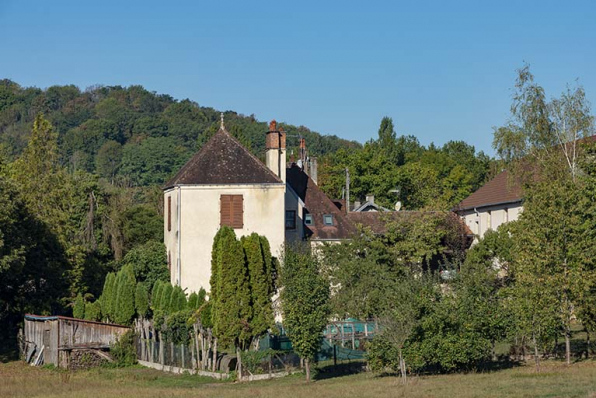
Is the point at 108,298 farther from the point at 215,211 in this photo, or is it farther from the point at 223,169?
the point at 223,169

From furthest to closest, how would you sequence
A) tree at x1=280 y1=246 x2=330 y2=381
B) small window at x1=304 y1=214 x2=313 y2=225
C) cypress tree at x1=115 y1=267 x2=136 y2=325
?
small window at x1=304 y1=214 x2=313 y2=225
cypress tree at x1=115 y1=267 x2=136 y2=325
tree at x1=280 y1=246 x2=330 y2=381

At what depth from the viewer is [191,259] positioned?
161 ft

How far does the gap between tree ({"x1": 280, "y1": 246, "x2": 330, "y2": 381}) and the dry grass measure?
5.00 feet

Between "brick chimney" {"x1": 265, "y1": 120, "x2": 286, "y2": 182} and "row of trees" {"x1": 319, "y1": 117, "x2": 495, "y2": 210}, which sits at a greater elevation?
"row of trees" {"x1": 319, "y1": 117, "x2": 495, "y2": 210}

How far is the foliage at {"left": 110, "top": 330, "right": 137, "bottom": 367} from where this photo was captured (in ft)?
147

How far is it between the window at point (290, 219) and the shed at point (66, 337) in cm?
1160

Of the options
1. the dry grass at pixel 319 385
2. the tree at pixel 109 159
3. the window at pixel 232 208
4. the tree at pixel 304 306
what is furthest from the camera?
the tree at pixel 109 159

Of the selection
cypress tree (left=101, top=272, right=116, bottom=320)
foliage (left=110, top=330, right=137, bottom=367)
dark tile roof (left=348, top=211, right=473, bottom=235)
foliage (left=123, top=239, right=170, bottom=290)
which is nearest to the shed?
foliage (left=110, top=330, right=137, bottom=367)

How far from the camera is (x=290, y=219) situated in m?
53.2

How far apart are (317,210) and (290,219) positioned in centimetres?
374

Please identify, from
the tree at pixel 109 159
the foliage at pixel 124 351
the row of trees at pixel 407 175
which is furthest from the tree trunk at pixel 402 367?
the tree at pixel 109 159

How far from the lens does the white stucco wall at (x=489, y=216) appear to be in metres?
59.5

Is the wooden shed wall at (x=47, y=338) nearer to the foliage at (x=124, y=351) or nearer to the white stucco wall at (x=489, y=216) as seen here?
the foliage at (x=124, y=351)

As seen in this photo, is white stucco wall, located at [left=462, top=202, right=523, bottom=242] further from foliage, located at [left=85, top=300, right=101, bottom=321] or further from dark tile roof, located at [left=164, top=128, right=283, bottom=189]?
foliage, located at [left=85, top=300, right=101, bottom=321]
